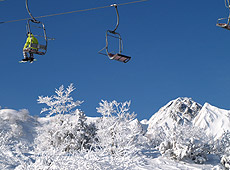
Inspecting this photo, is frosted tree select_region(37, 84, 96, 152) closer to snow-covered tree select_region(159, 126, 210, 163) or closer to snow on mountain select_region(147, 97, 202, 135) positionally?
snow-covered tree select_region(159, 126, 210, 163)

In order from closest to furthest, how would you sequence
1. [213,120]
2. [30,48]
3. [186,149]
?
[30,48], [186,149], [213,120]

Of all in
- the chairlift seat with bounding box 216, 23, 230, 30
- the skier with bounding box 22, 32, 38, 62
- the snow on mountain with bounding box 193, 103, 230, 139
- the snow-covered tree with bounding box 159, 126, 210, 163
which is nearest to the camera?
the chairlift seat with bounding box 216, 23, 230, 30

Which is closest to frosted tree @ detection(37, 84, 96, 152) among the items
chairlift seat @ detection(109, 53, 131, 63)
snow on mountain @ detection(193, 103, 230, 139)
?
chairlift seat @ detection(109, 53, 131, 63)

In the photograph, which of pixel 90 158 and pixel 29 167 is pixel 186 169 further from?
pixel 29 167

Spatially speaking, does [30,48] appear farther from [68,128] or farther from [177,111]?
[177,111]

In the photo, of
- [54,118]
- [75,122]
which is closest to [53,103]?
[54,118]

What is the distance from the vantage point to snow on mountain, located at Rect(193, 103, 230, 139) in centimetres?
11592

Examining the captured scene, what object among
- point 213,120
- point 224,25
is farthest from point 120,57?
point 213,120

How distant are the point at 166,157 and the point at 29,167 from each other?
11.2 meters

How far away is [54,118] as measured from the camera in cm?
2650

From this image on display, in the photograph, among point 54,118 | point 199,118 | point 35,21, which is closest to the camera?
point 35,21

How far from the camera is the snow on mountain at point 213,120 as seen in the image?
115919 mm

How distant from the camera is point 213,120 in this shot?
125500 millimetres

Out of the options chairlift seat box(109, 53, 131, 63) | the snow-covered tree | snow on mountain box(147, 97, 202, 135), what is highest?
snow on mountain box(147, 97, 202, 135)
